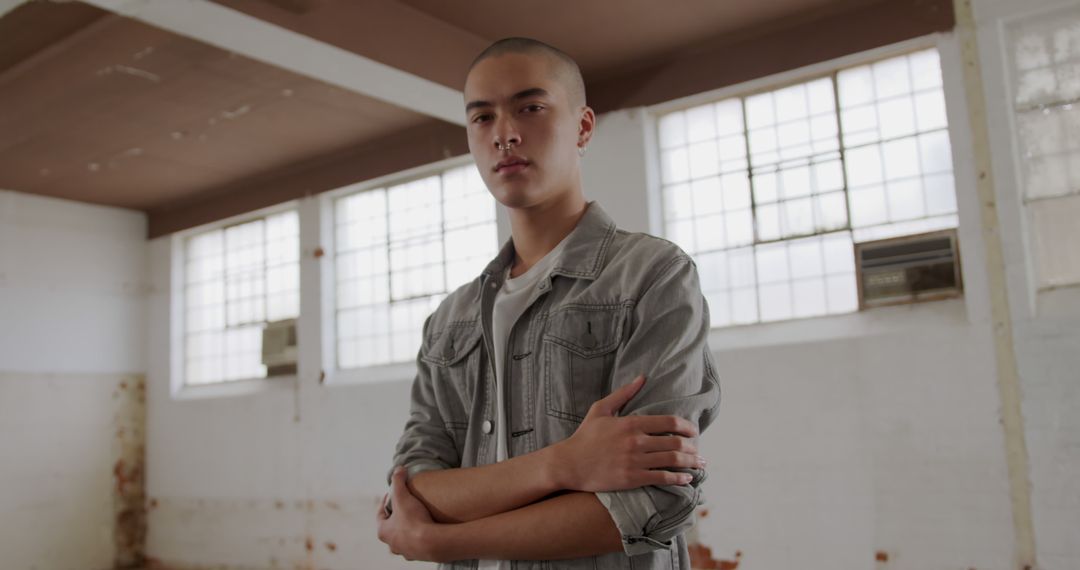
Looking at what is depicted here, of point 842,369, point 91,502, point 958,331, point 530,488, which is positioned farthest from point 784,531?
point 91,502

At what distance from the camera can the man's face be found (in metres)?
1.46

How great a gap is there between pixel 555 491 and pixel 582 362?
0.68 feet

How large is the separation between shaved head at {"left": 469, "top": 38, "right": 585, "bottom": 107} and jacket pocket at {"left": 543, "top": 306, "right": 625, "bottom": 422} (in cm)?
42

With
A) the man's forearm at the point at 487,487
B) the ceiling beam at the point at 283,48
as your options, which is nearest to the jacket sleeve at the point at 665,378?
the man's forearm at the point at 487,487

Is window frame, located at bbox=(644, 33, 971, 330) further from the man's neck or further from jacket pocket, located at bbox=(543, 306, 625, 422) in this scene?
jacket pocket, located at bbox=(543, 306, 625, 422)

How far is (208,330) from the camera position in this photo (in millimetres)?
9438

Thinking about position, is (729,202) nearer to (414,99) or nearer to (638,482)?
(414,99)

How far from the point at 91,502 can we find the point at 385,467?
4042 millimetres

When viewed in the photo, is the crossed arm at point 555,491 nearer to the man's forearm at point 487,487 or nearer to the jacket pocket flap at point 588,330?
the man's forearm at point 487,487

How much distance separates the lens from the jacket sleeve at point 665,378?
4.08 ft

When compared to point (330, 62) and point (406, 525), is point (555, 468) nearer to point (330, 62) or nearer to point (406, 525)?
point (406, 525)

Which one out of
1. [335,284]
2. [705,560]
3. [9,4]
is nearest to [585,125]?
[705,560]

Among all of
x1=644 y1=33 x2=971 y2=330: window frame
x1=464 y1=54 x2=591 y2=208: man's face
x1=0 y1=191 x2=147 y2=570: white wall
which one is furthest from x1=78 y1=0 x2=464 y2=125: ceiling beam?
x1=0 y1=191 x2=147 y2=570: white wall

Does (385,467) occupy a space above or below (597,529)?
below
